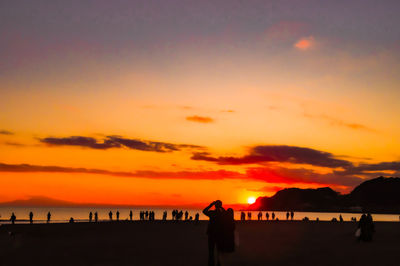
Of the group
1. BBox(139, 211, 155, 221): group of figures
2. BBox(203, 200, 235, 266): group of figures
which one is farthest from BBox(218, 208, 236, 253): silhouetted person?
BBox(139, 211, 155, 221): group of figures

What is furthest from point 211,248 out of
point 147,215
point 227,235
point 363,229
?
point 147,215

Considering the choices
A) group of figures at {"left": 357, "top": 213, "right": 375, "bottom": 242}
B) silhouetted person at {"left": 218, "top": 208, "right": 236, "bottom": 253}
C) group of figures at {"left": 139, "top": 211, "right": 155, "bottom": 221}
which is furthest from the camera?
group of figures at {"left": 139, "top": 211, "right": 155, "bottom": 221}

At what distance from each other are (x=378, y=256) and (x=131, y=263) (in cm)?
1113

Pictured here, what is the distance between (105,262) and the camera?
59.0 feet

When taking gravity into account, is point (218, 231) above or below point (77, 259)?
above

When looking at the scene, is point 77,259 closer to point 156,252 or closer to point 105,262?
point 105,262

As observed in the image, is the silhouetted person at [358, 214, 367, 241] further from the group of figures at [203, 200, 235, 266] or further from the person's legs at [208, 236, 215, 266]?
the group of figures at [203, 200, 235, 266]

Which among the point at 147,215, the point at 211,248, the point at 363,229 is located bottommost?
the point at 363,229

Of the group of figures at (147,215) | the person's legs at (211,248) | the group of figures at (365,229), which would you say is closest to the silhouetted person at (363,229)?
the group of figures at (365,229)

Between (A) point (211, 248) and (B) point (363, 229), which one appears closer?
(A) point (211, 248)

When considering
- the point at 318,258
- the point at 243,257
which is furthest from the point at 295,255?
the point at 243,257

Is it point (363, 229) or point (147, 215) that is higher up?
point (147, 215)

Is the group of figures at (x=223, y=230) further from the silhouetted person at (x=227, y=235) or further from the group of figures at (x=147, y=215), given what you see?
the group of figures at (x=147, y=215)

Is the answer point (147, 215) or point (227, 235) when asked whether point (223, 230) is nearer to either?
point (227, 235)
